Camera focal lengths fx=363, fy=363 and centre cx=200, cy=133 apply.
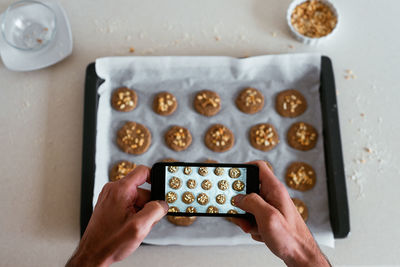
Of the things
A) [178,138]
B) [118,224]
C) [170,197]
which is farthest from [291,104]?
[118,224]

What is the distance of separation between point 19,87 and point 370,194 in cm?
117

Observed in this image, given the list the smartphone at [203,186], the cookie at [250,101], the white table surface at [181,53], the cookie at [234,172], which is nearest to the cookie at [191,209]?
the smartphone at [203,186]

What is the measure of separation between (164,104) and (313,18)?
575 mm

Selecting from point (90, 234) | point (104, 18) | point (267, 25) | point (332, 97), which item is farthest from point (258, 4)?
point (90, 234)

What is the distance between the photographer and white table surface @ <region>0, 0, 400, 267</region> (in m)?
1.08

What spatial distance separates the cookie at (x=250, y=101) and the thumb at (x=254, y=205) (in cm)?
48

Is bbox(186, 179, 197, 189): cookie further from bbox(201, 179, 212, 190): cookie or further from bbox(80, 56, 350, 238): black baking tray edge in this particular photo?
bbox(80, 56, 350, 238): black baking tray edge

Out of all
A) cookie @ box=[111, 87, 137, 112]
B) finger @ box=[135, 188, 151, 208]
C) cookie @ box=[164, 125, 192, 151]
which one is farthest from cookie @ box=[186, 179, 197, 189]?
cookie @ box=[111, 87, 137, 112]

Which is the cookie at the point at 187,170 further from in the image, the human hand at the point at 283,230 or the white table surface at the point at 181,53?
the white table surface at the point at 181,53

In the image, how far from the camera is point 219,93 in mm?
1193

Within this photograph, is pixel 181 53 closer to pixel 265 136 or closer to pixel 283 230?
pixel 265 136

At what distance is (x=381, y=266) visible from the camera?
1.08 m

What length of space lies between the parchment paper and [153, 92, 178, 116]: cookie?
0.02 m

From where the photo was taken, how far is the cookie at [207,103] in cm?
116
